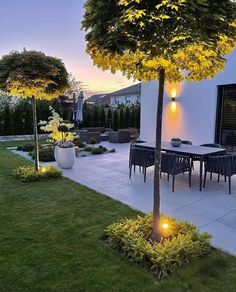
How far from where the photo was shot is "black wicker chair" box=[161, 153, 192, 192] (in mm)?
5570

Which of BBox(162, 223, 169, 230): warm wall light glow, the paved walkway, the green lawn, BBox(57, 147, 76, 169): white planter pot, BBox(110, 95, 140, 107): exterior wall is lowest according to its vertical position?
the green lawn

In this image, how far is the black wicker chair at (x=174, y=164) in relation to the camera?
557 centimetres

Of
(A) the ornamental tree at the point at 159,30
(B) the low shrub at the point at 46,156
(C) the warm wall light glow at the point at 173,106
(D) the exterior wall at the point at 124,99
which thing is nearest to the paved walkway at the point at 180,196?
(B) the low shrub at the point at 46,156

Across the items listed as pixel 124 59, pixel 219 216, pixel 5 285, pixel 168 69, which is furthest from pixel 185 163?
pixel 5 285

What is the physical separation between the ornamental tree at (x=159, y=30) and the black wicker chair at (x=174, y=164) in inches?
118

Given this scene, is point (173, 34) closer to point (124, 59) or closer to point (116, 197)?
point (124, 59)

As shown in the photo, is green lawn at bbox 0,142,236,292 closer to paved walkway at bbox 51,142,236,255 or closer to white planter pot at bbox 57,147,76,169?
paved walkway at bbox 51,142,236,255

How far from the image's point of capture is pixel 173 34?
2.41 m

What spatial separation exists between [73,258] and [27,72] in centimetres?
422

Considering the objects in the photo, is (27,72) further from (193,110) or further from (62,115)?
(62,115)

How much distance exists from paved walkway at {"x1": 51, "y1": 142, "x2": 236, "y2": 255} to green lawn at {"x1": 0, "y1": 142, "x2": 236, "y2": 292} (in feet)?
1.66

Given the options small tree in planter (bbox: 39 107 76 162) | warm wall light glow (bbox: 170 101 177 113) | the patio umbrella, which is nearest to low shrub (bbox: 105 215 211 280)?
small tree in planter (bbox: 39 107 76 162)

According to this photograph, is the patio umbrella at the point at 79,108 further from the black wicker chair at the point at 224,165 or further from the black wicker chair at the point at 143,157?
the black wicker chair at the point at 224,165

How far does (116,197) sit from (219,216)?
6.39ft
